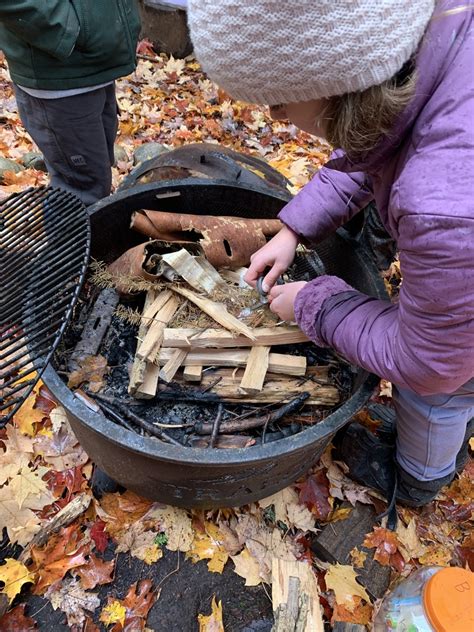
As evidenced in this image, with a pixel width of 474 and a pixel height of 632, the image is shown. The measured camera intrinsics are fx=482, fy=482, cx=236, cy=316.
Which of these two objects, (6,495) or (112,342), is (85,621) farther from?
(112,342)

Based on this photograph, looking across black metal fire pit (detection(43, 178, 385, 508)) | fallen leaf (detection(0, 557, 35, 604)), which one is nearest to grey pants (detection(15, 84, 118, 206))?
black metal fire pit (detection(43, 178, 385, 508))

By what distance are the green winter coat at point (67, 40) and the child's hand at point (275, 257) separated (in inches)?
58.2

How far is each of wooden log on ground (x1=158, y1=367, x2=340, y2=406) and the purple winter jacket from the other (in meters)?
0.61

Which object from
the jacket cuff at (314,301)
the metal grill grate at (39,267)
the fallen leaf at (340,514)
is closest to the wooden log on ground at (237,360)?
the jacket cuff at (314,301)

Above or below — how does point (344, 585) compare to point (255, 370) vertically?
below

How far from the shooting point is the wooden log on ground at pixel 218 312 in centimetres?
215

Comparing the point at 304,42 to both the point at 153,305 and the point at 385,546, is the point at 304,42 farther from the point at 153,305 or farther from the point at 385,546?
the point at 385,546

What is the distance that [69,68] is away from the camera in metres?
2.60

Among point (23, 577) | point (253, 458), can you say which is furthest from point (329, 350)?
point (23, 577)

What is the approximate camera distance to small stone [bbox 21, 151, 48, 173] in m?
4.05

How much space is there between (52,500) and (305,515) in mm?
1282

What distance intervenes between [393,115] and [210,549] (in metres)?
2.06

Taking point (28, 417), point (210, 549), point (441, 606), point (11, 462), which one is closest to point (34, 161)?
point (28, 417)

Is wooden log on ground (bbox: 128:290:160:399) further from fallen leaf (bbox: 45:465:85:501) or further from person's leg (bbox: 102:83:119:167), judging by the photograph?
person's leg (bbox: 102:83:119:167)
